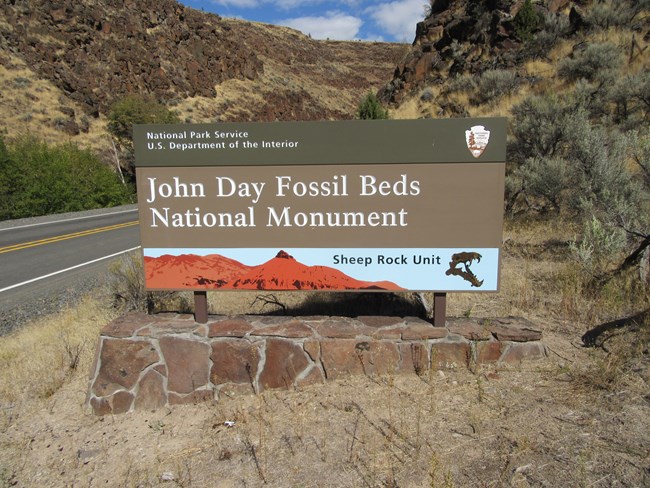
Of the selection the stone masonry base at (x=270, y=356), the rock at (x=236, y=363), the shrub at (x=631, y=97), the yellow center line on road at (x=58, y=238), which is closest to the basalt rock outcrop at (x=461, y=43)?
the shrub at (x=631, y=97)

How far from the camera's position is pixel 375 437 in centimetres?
305

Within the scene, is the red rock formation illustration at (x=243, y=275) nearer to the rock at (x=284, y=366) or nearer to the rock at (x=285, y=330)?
the rock at (x=285, y=330)

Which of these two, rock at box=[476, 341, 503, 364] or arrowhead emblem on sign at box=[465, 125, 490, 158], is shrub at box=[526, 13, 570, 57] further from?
rock at box=[476, 341, 503, 364]

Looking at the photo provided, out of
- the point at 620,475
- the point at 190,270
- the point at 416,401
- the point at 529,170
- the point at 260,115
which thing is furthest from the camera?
the point at 260,115

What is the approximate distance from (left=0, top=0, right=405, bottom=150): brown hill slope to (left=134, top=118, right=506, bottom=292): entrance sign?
30.4 m

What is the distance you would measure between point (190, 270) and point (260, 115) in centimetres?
4382

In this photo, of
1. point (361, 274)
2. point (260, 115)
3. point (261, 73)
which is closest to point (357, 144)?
point (361, 274)

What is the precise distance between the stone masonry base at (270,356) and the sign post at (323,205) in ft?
1.23

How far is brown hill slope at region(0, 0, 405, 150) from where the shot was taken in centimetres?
3131

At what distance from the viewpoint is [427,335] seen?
12.5ft

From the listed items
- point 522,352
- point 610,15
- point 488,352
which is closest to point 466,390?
point 488,352

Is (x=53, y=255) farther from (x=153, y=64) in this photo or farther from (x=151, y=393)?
(x=153, y=64)

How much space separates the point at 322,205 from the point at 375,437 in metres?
1.94

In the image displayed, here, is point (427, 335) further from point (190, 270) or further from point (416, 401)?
point (190, 270)
